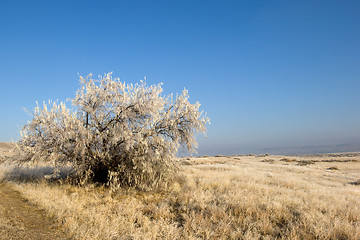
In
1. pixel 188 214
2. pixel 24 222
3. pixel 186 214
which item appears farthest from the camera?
pixel 188 214

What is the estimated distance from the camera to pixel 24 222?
22.8 ft

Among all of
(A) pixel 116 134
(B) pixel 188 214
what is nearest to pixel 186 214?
(B) pixel 188 214

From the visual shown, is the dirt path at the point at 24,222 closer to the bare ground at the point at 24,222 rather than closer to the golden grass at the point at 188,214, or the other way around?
the bare ground at the point at 24,222

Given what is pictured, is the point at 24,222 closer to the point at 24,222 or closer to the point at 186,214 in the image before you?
the point at 24,222

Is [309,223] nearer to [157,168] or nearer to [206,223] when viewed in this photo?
[206,223]

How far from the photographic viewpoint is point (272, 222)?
26.0 feet

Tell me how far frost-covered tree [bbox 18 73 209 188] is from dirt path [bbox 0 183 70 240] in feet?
7.18

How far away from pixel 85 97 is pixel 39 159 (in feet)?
11.9

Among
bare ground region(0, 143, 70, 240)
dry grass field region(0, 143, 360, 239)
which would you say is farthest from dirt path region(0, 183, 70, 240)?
dry grass field region(0, 143, 360, 239)

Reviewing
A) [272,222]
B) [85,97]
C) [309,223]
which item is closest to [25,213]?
[85,97]

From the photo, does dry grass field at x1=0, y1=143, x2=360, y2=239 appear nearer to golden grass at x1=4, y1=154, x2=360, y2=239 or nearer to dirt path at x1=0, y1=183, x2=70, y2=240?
golden grass at x1=4, y1=154, x2=360, y2=239

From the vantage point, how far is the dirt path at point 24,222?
20.2 ft

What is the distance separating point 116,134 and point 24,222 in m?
4.67

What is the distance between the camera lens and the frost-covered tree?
34.4 ft
